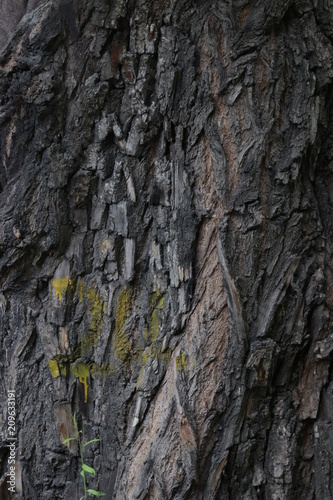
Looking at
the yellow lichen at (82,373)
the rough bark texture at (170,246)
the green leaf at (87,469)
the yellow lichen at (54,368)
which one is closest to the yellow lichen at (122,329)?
the rough bark texture at (170,246)

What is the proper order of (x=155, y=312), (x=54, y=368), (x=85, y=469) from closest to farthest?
(x=85, y=469)
(x=155, y=312)
(x=54, y=368)

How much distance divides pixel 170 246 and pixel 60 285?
1.61ft

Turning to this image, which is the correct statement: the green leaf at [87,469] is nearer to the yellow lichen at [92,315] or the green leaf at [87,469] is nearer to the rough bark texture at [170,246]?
the rough bark texture at [170,246]

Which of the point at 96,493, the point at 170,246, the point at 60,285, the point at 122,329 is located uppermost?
the point at 170,246

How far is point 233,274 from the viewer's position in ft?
6.63

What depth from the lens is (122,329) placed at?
7.19 feet

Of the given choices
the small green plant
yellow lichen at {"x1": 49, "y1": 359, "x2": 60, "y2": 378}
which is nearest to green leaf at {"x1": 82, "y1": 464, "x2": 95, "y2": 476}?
the small green plant

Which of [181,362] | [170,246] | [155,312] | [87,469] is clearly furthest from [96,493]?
[170,246]

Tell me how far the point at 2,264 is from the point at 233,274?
94cm

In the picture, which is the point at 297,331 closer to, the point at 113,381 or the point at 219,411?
the point at 219,411

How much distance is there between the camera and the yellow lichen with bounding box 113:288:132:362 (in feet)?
7.16

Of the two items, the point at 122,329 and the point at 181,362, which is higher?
the point at 122,329

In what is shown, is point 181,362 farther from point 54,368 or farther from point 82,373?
point 54,368

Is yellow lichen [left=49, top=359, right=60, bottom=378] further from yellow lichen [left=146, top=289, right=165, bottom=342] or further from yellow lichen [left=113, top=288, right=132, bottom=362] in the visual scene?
yellow lichen [left=146, top=289, right=165, bottom=342]
